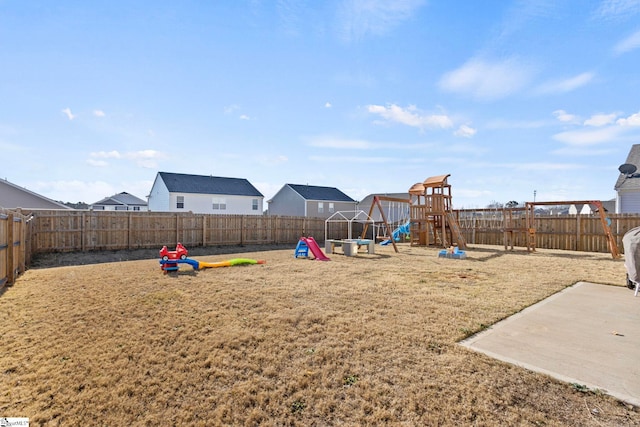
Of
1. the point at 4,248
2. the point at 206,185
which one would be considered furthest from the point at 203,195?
the point at 4,248

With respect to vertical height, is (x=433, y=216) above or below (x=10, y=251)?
above

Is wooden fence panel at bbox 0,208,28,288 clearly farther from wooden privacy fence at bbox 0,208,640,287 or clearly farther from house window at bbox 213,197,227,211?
house window at bbox 213,197,227,211

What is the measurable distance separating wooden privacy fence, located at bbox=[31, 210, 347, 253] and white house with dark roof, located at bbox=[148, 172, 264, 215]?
1005 centimetres

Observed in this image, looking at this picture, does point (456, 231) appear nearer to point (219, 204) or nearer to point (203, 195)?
point (219, 204)

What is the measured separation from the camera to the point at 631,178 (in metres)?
15.9

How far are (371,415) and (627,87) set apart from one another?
13.0 m

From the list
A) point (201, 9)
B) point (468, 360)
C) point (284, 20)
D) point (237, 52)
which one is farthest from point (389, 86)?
point (468, 360)

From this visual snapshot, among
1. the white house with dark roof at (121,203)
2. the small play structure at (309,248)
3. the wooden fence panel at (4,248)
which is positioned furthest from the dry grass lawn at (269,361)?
the white house with dark roof at (121,203)

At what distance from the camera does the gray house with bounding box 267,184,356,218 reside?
94.7ft

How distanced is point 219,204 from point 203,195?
1.51m

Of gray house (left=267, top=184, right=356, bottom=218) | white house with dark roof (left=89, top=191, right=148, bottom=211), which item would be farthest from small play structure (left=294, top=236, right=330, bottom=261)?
white house with dark roof (left=89, top=191, right=148, bottom=211)

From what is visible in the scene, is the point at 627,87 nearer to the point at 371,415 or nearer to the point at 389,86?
the point at 389,86

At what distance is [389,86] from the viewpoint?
11445 millimetres

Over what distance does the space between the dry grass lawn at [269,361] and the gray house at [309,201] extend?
2238cm
